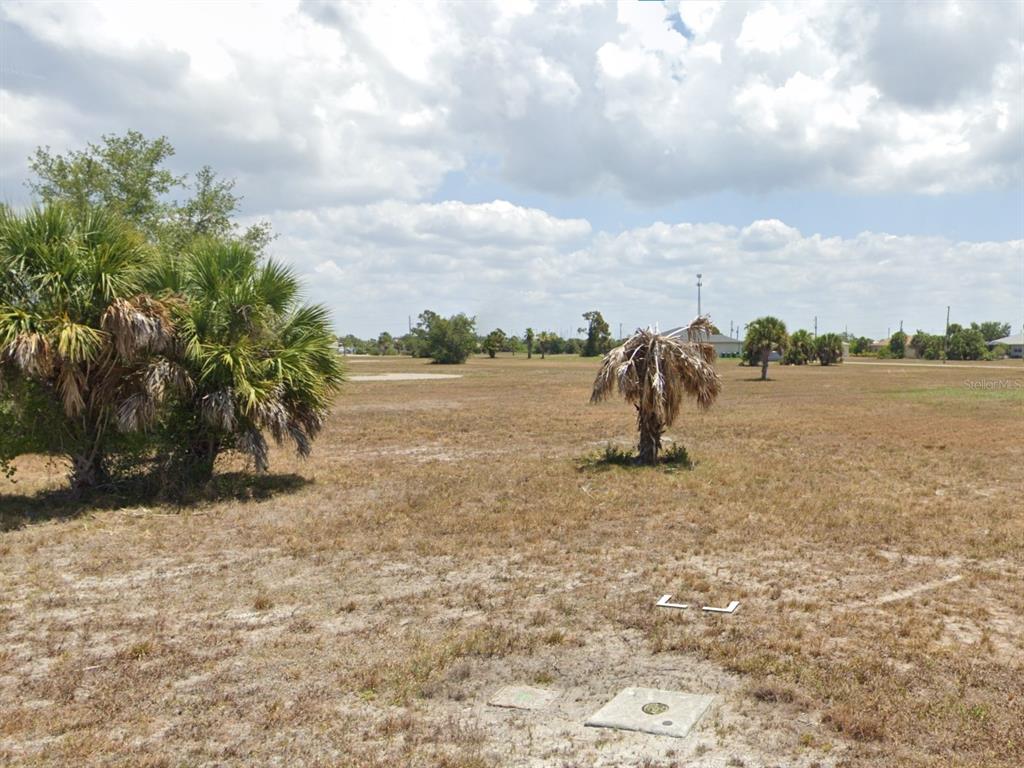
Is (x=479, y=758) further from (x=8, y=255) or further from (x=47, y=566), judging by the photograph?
(x=8, y=255)

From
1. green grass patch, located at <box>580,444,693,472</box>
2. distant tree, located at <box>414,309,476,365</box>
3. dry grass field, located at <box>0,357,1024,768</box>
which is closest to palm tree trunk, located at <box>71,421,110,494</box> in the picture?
dry grass field, located at <box>0,357,1024,768</box>

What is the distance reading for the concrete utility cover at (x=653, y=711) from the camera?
4.74m

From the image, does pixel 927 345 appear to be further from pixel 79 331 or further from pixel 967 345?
pixel 79 331

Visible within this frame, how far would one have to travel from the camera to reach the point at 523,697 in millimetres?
5242

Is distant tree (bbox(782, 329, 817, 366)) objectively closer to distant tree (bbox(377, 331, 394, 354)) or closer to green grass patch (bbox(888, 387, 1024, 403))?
green grass patch (bbox(888, 387, 1024, 403))

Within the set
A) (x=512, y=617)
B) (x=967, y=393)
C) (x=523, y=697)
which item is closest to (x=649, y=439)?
(x=512, y=617)

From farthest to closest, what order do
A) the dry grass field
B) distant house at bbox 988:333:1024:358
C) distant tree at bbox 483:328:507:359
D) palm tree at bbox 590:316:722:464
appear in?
distant house at bbox 988:333:1024:358 < distant tree at bbox 483:328:507:359 < palm tree at bbox 590:316:722:464 < the dry grass field

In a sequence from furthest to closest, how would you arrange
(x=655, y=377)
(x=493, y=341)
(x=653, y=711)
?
1. (x=493, y=341)
2. (x=655, y=377)
3. (x=653, y=711)

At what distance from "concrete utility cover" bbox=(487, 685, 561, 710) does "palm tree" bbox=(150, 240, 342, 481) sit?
26.0 ft

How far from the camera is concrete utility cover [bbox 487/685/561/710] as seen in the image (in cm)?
512

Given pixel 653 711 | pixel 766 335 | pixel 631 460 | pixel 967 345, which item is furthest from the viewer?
pixel 967 345

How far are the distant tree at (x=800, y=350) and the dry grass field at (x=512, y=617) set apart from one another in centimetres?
7451

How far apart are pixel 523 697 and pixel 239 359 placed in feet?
28.2

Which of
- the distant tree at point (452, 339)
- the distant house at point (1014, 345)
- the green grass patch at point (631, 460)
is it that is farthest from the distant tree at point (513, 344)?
the green grass patch at point (631, 460)
